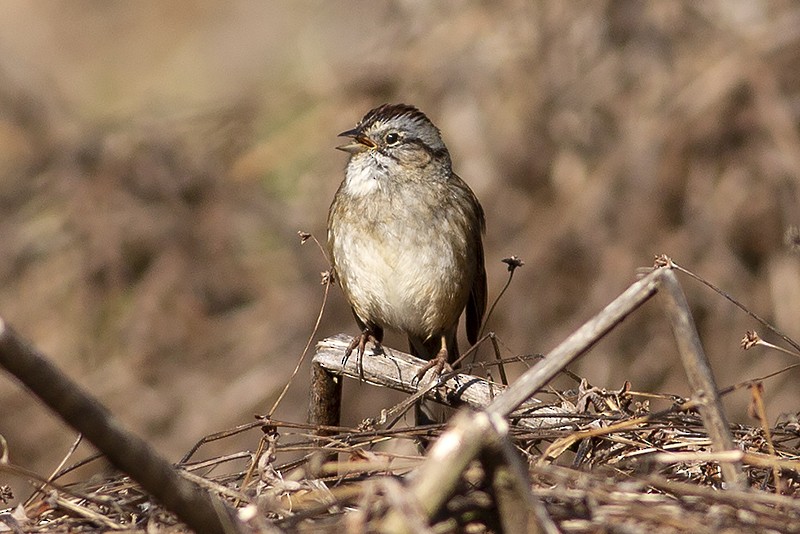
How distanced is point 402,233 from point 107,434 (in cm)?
275

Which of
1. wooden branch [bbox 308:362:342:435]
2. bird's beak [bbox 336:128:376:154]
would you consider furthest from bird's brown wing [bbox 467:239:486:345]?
wooden branch [bbox 308:362:342:435]

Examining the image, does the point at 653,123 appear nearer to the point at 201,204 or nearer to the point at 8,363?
the point at 201,204

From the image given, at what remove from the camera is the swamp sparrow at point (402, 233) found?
4.54 meters

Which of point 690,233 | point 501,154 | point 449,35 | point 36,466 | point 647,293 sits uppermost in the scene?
point 449,35

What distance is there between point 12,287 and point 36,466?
1.31 meters

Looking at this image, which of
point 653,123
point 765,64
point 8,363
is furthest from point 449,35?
point 8,363

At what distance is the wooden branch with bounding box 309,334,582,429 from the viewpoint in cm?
298

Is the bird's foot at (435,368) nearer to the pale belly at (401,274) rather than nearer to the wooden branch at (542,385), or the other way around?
the pale belly at (401,274)

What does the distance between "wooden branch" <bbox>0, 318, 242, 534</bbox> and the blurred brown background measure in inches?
211

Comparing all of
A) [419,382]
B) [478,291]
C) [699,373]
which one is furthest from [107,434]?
[478,291]

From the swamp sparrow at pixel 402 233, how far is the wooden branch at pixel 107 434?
233cm

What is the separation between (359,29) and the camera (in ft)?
33.8

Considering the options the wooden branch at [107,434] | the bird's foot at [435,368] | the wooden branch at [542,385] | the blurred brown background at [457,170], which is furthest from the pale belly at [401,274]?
the blurred brown background at [457,170]

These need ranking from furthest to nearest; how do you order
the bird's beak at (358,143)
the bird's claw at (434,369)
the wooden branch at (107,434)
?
the bird's beak at (358,143) < the bird's claw at (434,369) < the wooden branch at (107,434)
